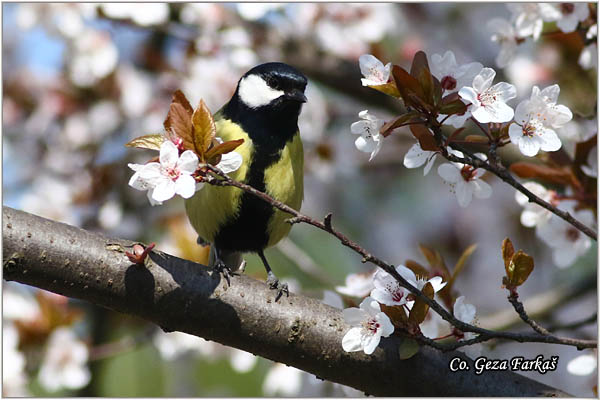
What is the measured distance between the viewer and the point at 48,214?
8.26ft

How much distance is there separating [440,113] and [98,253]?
1.90 ft

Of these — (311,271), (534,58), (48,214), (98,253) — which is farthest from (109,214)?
(534,58)

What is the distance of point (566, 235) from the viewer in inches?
57.9

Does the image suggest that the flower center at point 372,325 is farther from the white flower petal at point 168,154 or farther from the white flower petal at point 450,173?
the white flower petal at point 168,154

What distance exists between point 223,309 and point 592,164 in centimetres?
79

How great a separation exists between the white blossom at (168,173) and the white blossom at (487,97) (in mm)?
397

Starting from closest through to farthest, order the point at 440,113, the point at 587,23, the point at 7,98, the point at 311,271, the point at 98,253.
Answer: the point at 440,113, the point at 98,253, the point at 587,23, the point at 311,271, the point at 7,98

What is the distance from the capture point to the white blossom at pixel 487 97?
1.01 m

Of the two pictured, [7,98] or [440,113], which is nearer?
[440,113]

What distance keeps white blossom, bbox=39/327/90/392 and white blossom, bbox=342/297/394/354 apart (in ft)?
3.63

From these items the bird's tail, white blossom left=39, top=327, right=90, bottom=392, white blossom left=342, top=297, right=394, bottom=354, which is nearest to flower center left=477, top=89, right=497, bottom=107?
white blossom left=342, top=297, right=394, bottom=354

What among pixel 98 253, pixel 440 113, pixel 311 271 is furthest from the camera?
pixel 311 271

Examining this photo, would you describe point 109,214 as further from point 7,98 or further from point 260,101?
point 260,101

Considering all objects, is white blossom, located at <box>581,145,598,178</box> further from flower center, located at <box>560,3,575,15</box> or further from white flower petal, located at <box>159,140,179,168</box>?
white flower petal, located at <box>159,140,179,168</box>
